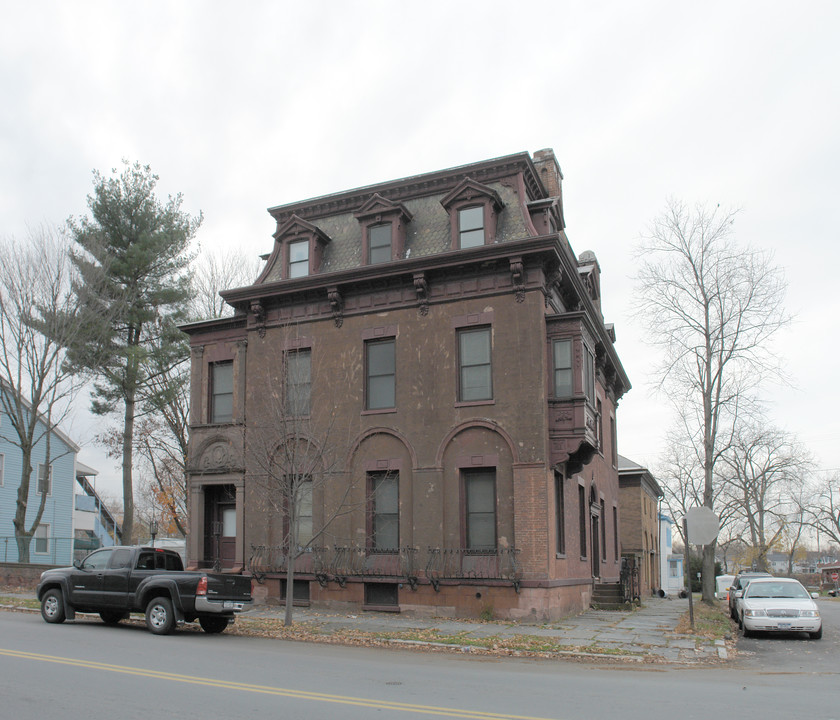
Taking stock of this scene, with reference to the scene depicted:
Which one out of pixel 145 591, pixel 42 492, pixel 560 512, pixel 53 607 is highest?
pixel 42 492

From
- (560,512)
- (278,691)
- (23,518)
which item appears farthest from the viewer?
(23,518)

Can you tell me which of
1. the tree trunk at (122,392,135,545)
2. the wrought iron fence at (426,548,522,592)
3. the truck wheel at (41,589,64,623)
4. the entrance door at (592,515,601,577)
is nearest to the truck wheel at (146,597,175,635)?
the truck wheel at (41,589,64,623)

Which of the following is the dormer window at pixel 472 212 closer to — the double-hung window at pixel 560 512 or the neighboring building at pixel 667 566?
the double-hung window at pixel 560 512

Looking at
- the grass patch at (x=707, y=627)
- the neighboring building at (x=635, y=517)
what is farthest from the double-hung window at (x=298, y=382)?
the neighboring building at (x=635, y=517)

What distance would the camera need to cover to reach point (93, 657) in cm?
1133

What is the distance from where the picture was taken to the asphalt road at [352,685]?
7.97 meters

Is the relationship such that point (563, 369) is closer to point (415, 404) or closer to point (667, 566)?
point (415, 404)

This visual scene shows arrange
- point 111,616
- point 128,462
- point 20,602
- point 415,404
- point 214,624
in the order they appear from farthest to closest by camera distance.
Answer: point 128,462 → point 20,602 → point 415,404 → point 111,616 → point 214,624

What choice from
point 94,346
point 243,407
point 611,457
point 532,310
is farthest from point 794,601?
point 94,346

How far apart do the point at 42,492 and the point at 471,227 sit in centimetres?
2636

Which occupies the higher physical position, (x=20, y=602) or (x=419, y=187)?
(x=419, y=187)

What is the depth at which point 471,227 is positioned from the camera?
20.8 m

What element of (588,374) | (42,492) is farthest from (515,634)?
(42,492)

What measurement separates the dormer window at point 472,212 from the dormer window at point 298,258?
451 centimetres
